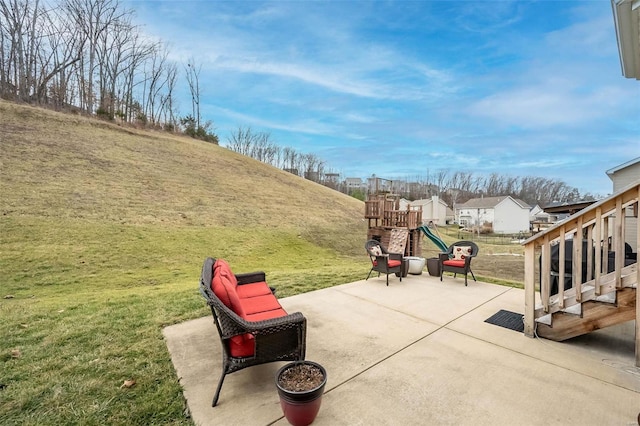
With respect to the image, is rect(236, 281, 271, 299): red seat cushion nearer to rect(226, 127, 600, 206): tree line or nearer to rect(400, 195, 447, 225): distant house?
rect(400, 195, 447, 225): distant house

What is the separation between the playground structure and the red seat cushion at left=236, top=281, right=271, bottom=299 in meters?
7.80

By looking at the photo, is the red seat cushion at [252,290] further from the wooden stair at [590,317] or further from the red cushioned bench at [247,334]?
the wooden stair at [590,317]

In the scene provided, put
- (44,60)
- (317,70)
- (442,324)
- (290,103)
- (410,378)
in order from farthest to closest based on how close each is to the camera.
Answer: (290,103) → (44,60) → (317,70) → (442,324) → (410,378)

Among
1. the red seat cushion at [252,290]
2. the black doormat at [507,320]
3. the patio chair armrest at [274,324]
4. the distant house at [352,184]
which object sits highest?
the distant house at [352,184]

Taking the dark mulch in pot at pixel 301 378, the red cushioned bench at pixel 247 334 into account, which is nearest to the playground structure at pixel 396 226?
the red cushioned bench at pixel 247 334

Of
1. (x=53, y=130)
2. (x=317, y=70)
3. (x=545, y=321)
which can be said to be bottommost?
(x=545, y=321)

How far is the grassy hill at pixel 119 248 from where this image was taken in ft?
7.63

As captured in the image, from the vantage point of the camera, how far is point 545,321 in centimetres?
321

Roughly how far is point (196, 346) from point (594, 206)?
178 inches

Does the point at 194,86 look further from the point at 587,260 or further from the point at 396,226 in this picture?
the point at 587,260

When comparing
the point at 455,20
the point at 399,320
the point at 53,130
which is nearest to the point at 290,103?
the point at 53,130

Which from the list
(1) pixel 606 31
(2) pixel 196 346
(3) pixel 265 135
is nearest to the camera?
(2) pixel 196 346

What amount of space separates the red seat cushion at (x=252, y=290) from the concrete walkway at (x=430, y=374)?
575mm

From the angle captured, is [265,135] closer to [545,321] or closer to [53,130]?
[53,130]
